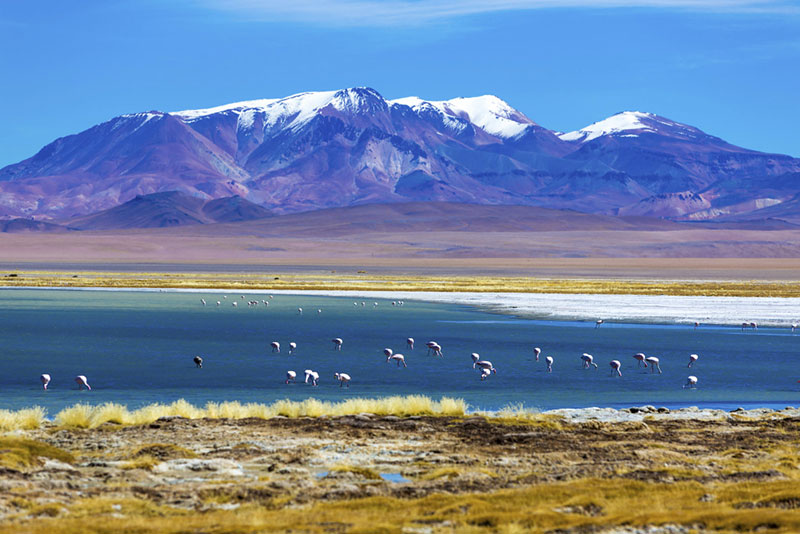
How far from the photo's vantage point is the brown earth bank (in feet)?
37.1

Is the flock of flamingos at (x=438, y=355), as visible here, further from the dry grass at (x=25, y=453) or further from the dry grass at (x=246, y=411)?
the dry grass at (x=25, y=453)

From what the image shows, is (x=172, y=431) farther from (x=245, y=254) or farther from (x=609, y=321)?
(x=245, y=254)

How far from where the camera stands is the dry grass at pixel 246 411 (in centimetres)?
1811

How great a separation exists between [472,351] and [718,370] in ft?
24.9

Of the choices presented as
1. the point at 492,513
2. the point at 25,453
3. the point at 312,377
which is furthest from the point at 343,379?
the point at 492,513

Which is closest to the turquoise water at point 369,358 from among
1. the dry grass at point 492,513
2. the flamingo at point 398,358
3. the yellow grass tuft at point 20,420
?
the flamingo at point 398,358

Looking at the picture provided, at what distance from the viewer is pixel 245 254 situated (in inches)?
7288

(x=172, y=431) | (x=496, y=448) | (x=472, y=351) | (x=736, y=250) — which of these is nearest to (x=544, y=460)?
(x=496, y=448)

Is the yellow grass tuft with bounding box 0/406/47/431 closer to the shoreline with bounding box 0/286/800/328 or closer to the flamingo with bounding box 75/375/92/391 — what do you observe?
the flamingo with bounding box 75/375/92/391

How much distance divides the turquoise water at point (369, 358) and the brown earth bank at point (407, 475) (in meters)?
4.24

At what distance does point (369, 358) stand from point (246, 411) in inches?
451

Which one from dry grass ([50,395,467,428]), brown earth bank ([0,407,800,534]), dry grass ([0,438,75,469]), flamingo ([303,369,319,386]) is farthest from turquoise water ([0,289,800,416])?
dry grass ([0,438,75,469])

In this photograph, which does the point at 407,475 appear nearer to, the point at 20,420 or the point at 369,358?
the point at 20,420

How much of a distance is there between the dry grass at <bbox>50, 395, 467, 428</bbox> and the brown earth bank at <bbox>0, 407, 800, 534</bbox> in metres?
0.52
